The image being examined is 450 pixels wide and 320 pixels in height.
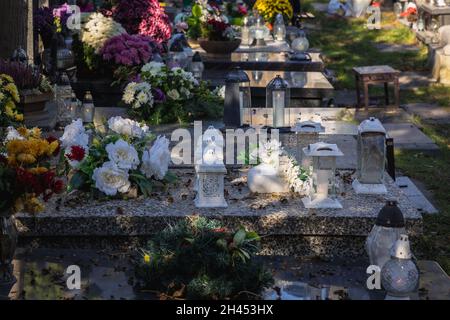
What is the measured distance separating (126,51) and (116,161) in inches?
231

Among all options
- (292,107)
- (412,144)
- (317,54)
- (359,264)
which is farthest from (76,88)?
(359,264)

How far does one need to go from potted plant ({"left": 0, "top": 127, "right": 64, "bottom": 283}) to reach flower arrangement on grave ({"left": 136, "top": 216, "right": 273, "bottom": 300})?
0.73 m

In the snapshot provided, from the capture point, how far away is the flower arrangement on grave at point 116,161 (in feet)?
26.2

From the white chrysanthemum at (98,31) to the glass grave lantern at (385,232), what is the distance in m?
7.77

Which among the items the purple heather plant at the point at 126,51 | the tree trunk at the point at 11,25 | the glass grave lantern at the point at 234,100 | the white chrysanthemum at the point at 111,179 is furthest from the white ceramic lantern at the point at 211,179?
the purple heather plant at the point at 126,51

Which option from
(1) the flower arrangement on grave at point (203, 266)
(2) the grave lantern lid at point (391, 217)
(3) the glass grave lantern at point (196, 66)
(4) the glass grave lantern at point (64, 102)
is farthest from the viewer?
(3) the glass grave lantern at point (196, 66)

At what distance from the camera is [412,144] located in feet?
41.0

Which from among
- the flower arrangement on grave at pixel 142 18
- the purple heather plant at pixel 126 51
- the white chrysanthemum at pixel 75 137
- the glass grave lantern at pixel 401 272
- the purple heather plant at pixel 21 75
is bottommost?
the glass grave lantern at pixel 401 272

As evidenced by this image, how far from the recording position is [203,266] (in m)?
6.21

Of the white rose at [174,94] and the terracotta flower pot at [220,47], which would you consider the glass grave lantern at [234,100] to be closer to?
the white rose at [174,94]

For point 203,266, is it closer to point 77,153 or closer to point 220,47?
point 77,153

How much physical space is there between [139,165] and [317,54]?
9988 mm

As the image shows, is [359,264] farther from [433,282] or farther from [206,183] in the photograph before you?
[206,183]

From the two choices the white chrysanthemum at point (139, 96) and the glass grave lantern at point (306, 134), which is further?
the white chrysanthemum at point (139, 96)
